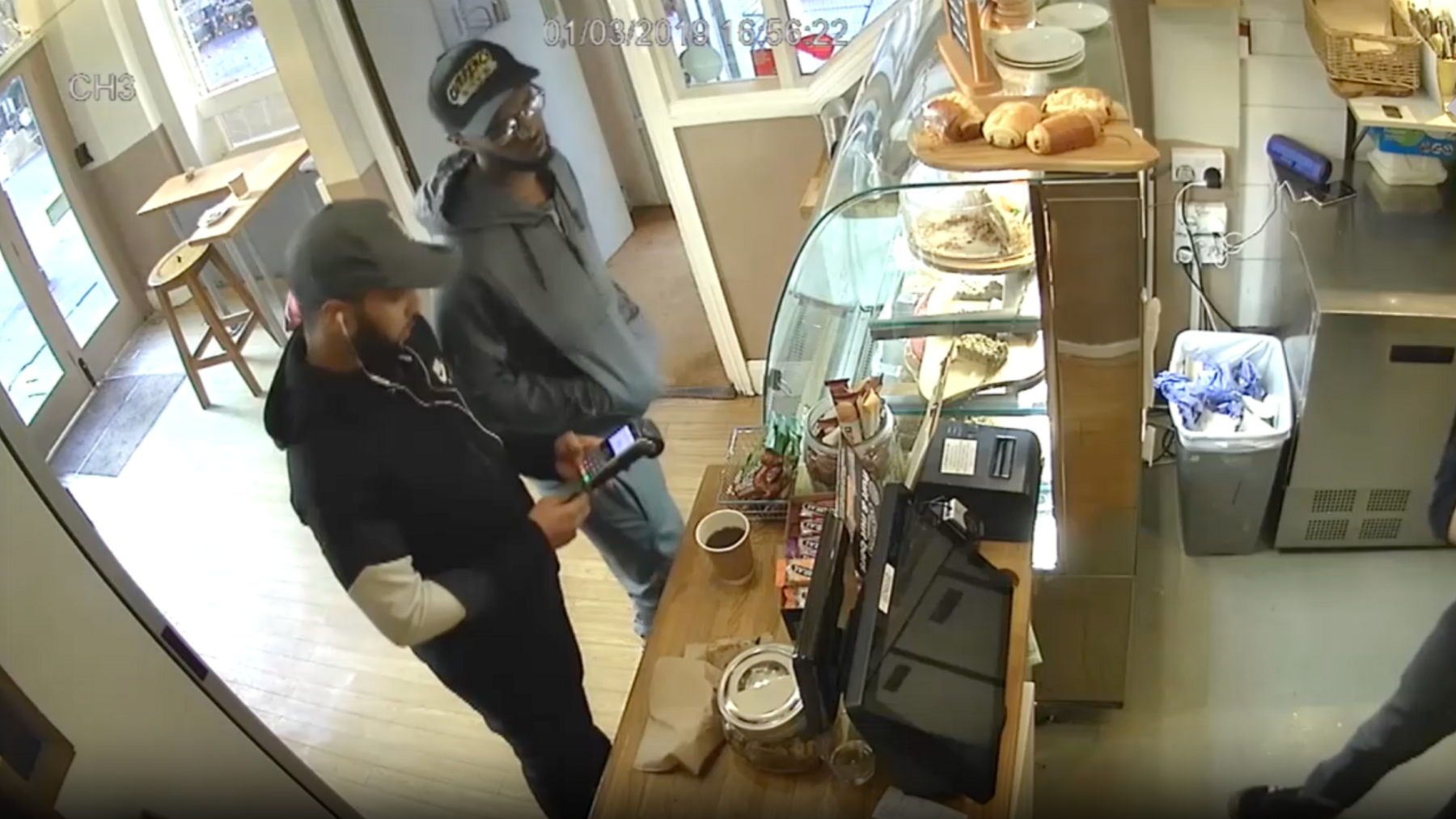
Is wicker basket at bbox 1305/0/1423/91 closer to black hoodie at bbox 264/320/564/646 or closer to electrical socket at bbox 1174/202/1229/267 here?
electrical socket at bbox 1174/202/1229/267

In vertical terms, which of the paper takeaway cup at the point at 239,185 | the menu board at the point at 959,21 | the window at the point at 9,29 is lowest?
the menu board at the point at 959,21

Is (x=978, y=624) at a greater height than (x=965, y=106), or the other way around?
(x=965, y=106)

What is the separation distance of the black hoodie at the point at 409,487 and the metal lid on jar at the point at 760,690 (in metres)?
0.30

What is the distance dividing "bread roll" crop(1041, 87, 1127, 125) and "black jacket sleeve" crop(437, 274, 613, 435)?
708 millimetres

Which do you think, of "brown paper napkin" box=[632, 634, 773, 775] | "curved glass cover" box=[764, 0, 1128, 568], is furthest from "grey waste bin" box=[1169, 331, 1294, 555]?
"brown paper napkin" box=[632, 634, 773, 775]

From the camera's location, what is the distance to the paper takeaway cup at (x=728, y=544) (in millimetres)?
1700

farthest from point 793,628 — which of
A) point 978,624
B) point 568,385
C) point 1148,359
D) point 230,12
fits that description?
point 1148,359

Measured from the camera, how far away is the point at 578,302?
160 centimetres

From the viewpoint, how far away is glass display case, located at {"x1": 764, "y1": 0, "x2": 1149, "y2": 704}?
1.54m

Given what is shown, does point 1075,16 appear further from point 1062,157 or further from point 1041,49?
point 1062,157

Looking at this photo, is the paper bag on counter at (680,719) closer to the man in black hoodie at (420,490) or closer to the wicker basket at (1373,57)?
the man in black hoodie at (420,490)

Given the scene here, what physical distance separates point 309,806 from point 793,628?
0.67 metres

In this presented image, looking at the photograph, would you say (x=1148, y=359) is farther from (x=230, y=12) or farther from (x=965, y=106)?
(x=230, y=12)
